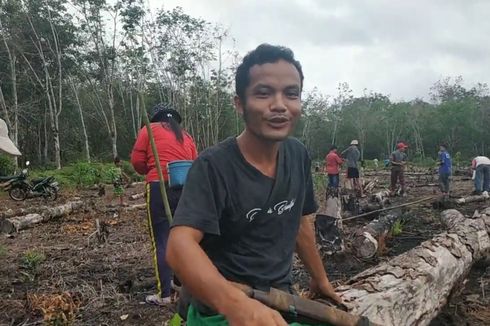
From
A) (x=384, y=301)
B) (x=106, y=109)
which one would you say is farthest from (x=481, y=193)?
(x=106, y=109)

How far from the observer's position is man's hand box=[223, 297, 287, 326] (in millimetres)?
1311

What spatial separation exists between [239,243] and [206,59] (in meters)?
33.6

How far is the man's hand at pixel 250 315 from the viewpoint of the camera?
131cm

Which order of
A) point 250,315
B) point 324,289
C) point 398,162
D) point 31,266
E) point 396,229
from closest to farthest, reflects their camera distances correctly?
point 250,315, point 324,289, point 31,266, point 396,229, point 398,162

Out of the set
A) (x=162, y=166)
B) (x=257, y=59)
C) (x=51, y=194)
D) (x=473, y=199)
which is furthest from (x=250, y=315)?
(x=51, y=194)

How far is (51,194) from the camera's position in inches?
542

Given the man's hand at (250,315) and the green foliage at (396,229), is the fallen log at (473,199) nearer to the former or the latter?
the green foliage at (396,229)

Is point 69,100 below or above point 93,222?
above

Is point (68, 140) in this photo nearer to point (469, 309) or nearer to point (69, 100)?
point (69, 100)

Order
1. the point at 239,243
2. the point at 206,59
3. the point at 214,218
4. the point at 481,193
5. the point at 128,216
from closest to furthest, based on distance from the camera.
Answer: the point at 214,218 → the point at 239,243 → the point at 128,216 → the point at 481,193 → the point at 206,59

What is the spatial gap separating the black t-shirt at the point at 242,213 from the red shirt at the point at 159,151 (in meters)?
2.05

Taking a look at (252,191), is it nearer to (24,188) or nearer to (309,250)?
(309,250)

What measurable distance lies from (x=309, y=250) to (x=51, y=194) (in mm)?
13111

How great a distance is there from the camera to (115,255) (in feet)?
19.7
